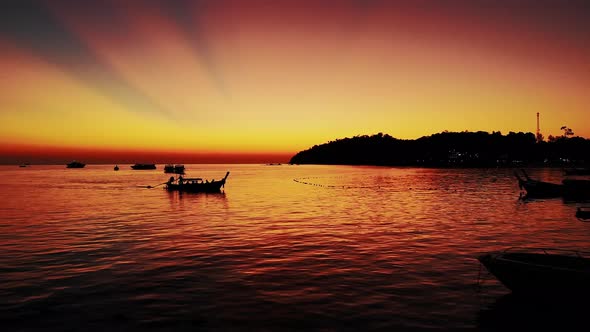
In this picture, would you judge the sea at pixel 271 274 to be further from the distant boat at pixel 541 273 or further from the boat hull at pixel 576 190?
the boat hull at pixel 576 190

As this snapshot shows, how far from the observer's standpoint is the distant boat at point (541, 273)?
44.4 ft

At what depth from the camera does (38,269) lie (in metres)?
20.6

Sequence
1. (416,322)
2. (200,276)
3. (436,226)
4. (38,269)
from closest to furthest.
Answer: (416,322) → (200,276) → (38,269) → (436,226)

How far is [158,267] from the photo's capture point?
2077 centimetres

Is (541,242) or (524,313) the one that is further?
(541,242)

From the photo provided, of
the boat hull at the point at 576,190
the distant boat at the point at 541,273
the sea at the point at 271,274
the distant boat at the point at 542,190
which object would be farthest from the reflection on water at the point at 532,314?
the distant boat at the point at 542,190

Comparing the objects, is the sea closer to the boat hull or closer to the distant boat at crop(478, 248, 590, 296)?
the distant boat at crop(478, 248, 590, 296)

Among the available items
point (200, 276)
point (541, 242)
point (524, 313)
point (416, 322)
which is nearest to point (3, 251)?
point (200, 276)

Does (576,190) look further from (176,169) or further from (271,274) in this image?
(176,169)

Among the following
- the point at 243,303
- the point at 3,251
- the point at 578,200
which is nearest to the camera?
the point at 243,303

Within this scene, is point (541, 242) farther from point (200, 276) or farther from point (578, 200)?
point (578, 200)

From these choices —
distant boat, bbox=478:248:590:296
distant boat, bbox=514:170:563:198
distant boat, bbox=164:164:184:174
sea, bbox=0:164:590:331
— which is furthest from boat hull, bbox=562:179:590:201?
distant boat, bbox=164:164:184:174

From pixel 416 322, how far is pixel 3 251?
84.3 feet

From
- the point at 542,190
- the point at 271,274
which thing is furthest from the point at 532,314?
the point at 542,190
